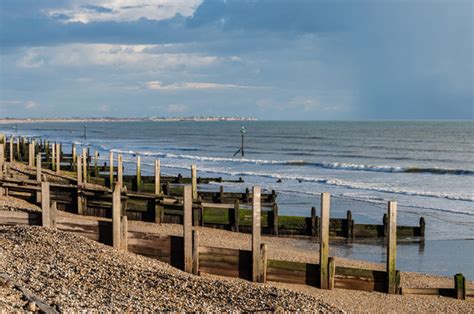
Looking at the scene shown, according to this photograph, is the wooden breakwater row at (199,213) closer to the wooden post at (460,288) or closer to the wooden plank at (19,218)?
the wooden plank at (19,218)

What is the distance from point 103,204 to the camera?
21.7m

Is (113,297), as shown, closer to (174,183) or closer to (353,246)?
(353,246)

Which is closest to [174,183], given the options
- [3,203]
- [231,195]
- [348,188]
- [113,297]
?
[231,195]

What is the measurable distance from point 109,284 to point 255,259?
3.88 metres

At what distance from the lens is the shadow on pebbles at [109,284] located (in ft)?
30.7

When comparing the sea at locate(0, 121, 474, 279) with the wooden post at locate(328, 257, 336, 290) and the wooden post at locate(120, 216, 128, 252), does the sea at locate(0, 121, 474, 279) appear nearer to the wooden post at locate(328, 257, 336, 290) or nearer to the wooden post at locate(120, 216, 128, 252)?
the wooden post at locate(328, 257, 336, 290)

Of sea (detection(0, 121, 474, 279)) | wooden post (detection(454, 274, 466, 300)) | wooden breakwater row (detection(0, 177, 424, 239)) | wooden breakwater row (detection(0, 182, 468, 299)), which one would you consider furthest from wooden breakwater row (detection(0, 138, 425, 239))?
wooden post (detection(454, 274, 466, 300))

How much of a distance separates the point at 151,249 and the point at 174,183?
18512mm

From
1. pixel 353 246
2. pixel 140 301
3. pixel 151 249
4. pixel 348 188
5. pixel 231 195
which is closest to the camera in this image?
pixel 140 301

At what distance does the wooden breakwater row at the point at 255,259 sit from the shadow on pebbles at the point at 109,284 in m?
0.60

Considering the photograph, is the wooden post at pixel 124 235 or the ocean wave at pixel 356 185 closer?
the wooden post at pixel 124 235

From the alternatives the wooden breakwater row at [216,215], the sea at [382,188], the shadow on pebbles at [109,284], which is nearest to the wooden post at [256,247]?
the shadow on pebbles at [109,284]

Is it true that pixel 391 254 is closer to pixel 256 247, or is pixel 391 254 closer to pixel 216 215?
pixel 256 247

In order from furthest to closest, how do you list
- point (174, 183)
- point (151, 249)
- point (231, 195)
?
point (174, 183)
point (231, 195)
point (151, 249)
